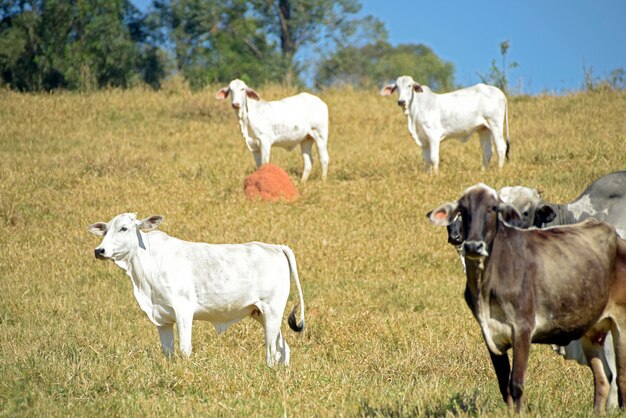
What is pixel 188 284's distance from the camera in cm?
838

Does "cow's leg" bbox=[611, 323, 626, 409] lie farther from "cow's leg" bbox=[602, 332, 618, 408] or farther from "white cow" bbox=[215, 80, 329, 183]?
"white cow" bbox=[215, 80, 329, 183]

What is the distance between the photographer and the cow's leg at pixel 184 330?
26.7ft

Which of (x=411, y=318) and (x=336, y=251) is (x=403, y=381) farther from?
(x=336, y=251)

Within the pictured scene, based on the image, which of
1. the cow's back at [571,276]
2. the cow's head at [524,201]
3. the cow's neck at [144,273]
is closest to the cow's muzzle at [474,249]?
the cow's back at [571,276]

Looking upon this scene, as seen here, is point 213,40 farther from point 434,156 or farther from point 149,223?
point 149,223

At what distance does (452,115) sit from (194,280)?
10.1 m

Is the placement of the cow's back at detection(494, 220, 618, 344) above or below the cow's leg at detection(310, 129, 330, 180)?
below

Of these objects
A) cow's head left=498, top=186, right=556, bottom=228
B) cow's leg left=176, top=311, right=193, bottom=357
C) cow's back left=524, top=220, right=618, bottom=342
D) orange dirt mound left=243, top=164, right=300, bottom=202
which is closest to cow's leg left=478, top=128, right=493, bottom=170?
orange dirt mound left=243, top=164, right=300, bottom=202

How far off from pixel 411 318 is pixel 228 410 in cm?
395

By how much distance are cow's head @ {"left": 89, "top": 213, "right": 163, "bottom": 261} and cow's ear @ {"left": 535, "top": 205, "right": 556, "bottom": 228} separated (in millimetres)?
3148

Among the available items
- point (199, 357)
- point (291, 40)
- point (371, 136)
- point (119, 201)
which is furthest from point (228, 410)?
point (291, 40)

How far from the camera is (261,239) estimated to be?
13.3 metres

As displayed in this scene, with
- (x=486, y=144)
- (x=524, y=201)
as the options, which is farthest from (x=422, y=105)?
(x=524, y=201)

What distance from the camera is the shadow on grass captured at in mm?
5980
